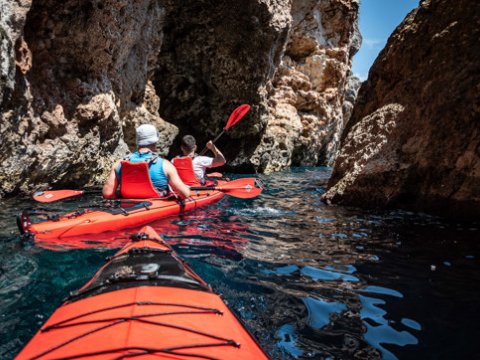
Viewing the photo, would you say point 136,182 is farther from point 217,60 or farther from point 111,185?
point 217,60

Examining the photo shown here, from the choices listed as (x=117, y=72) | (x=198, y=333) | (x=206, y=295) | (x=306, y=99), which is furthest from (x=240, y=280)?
(x=306, y=99)

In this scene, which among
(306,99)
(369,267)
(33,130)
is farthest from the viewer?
(306,99)

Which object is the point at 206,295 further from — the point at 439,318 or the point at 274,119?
the point at 274,119

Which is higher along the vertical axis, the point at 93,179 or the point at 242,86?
the point at 242,86

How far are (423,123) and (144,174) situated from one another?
13.3ft

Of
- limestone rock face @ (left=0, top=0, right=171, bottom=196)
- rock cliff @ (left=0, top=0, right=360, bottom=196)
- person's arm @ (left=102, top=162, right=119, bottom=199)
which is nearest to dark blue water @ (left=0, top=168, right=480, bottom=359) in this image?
person's arm @ (left=102, top=162, right=119, bottom=199)

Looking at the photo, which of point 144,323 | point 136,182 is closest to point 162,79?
point 136,182

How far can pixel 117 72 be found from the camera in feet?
29.1

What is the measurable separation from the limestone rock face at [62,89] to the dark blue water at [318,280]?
5.86 ft

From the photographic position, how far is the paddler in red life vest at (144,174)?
4.61m

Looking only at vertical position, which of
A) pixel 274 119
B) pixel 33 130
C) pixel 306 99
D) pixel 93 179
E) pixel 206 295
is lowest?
pixel 93 179

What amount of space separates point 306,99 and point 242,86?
6.36 metres

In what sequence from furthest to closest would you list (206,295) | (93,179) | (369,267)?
(93,179), (369,267), (206,295)

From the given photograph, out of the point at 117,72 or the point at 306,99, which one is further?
the point at 306,99
